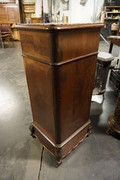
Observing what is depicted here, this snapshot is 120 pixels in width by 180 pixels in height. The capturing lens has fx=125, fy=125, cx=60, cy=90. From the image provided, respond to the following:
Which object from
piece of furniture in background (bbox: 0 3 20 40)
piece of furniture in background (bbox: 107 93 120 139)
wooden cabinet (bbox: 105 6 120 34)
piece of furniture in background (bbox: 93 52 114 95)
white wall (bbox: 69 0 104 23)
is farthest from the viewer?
piece of furniture in background (bbox: 0 3 20 40)

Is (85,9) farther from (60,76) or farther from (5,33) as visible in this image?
(60,76)

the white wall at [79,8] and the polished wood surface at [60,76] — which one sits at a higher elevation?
the white wall at [79,8]

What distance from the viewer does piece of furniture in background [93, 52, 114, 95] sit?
178cm

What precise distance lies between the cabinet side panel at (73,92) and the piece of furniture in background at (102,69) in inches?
32.3

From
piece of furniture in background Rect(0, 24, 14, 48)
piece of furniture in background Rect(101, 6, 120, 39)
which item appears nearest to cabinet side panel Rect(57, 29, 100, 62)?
piece of furniture in background Rect(0, 24, 14, 48)

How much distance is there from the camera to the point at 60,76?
0.78 meters

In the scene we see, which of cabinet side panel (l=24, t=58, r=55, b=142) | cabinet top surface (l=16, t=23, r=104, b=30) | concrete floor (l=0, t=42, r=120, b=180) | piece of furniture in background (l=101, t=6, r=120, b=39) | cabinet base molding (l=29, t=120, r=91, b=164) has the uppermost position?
piece of furniture in background (l=101, t=6, r=120, b=39)

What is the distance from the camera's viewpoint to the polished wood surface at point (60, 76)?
0.71 metres

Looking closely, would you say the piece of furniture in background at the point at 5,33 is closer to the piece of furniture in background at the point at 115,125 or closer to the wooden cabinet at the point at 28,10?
the wooden cabinet at the point at 28,10

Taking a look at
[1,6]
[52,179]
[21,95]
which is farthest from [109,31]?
[52,179]

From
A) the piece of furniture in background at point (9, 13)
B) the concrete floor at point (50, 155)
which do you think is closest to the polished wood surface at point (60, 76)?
the concrete floor at point (50, 155)

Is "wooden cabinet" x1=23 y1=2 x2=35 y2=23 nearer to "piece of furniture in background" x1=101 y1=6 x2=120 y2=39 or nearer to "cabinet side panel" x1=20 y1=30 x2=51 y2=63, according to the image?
"piece of furniture in background" x1=101 y1=6 x2=120 y2=39

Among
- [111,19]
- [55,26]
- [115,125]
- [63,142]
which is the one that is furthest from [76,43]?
[111,19]

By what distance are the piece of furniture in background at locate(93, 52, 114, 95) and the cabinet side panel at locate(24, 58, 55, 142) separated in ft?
3.74
